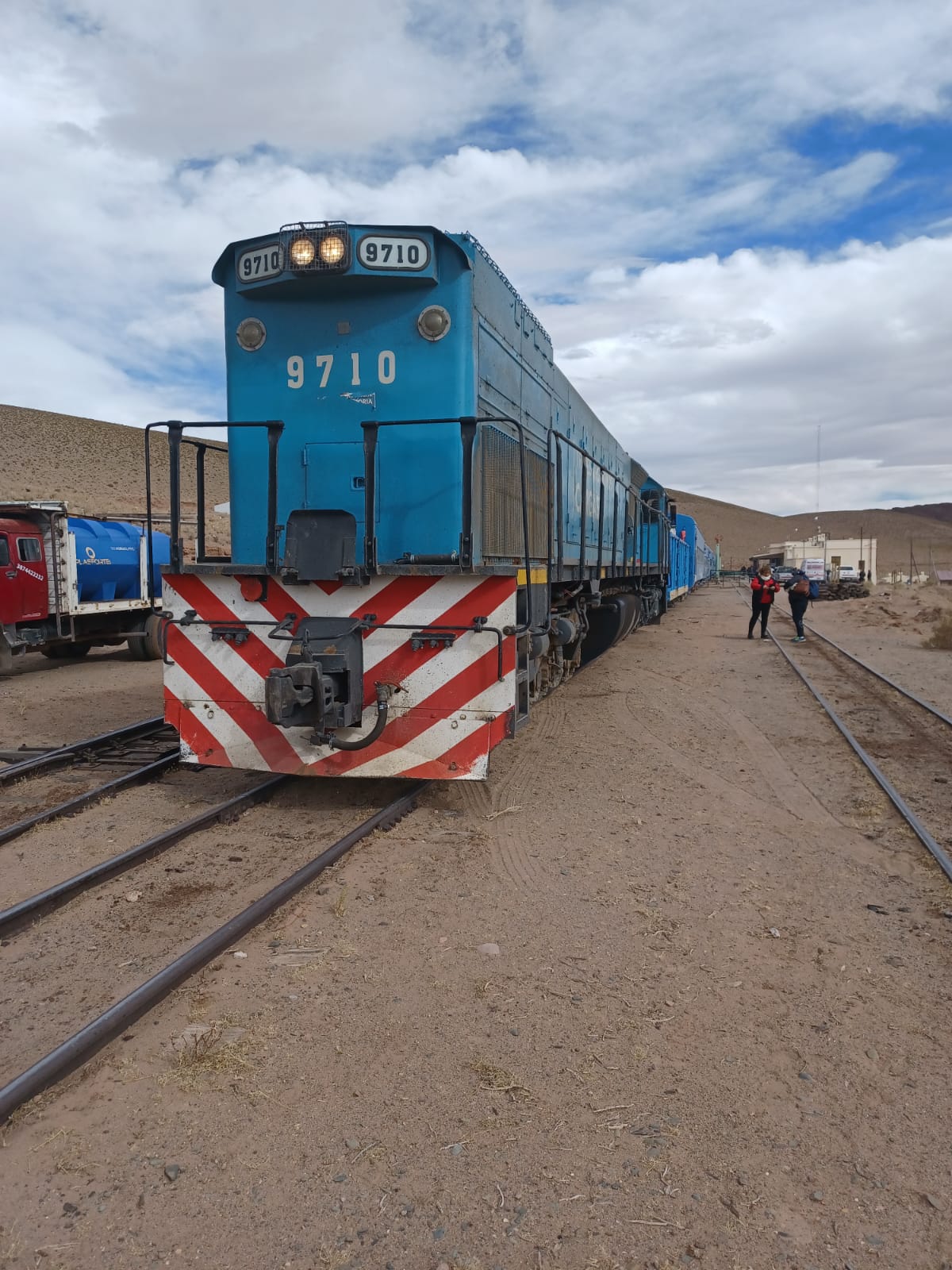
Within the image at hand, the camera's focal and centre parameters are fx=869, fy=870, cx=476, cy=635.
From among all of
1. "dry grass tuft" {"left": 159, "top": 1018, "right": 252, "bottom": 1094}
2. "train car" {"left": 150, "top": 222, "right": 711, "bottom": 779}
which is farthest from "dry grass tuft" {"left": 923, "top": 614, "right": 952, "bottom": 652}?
"dry grass tuft" {"left": 159, "top": 1018, "right": 252, "bottom": 1094}

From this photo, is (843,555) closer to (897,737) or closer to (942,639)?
(942,639)

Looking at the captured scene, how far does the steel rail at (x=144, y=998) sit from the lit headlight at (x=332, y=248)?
355 cm

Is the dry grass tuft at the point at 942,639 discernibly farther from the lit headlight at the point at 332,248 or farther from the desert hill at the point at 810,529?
the desert hill at the point at 810,529

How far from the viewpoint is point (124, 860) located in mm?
4422

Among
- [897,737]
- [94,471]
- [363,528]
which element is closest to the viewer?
[363,528]

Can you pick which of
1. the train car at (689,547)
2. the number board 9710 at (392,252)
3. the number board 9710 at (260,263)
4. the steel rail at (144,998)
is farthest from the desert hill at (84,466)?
the steel rail at (144,998)

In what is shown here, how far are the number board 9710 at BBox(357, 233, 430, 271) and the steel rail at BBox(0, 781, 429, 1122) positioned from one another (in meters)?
3.57

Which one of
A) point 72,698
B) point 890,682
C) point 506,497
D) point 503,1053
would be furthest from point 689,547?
point 503,1053

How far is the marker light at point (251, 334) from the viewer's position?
238 inches

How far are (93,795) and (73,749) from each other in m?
1.46

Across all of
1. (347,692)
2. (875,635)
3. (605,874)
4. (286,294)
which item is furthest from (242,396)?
(875,635)

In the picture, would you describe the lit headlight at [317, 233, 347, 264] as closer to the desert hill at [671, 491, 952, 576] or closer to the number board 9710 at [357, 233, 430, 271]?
the number board 9710 at [357, 233, 430, 271]

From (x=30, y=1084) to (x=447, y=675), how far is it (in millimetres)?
3067

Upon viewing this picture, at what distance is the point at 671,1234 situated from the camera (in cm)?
211
